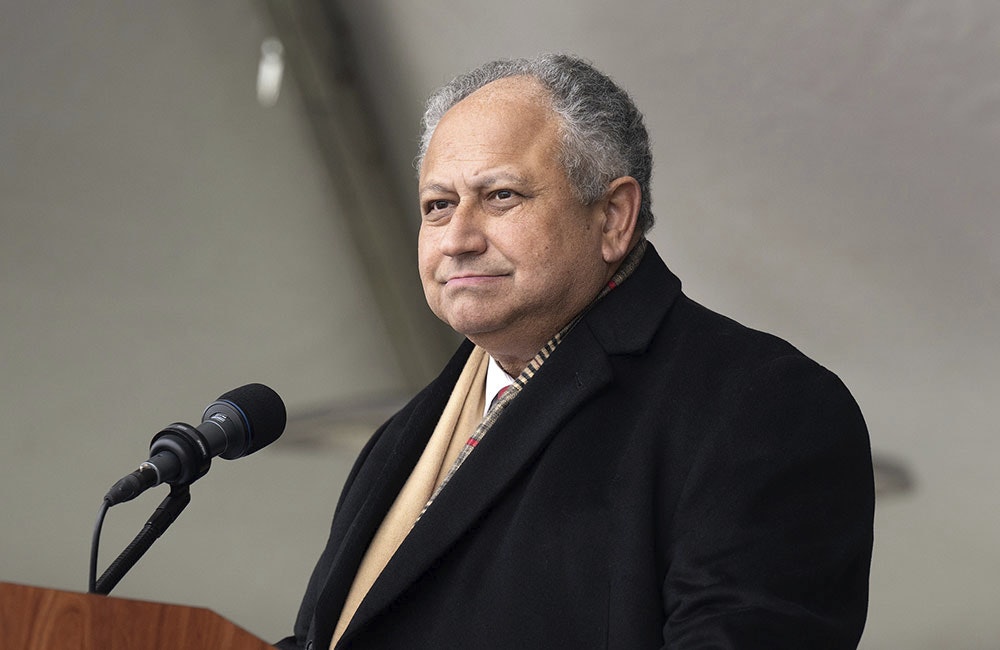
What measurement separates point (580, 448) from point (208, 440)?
49 centimetres

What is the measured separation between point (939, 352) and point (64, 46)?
2.89 meters

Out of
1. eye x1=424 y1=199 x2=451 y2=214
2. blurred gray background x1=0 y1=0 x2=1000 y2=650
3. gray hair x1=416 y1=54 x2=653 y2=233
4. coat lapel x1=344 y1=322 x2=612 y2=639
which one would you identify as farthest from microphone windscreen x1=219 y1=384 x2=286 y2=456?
blurred gray background x1=0 y1=0 x2=1000 y2=650

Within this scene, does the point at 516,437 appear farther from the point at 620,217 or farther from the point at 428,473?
the point at 620,217

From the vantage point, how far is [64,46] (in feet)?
12.7

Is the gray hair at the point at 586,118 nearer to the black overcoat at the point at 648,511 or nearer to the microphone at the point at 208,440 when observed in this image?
the black overcoat at the point at 648,511

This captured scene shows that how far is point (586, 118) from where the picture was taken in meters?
1.82

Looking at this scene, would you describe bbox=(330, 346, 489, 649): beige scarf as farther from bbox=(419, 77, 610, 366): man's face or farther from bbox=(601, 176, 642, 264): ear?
bbox=(601, 176, 642, 264): ear

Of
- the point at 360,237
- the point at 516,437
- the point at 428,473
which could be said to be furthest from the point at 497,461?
the point at 360,237

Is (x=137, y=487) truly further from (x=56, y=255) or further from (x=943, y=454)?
(x=943, y=454)

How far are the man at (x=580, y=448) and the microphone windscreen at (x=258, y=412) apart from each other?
234 mm

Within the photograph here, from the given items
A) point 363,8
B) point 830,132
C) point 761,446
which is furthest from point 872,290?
point 761,446

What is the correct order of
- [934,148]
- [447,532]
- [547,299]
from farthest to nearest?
[934,148] → [547,299] → [447,532]

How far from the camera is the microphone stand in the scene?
139 cm

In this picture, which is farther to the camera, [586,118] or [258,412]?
[586,118]
